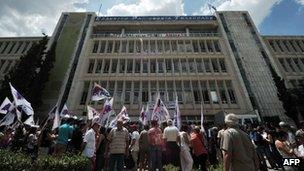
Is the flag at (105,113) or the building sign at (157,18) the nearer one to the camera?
the flag at (105,113)

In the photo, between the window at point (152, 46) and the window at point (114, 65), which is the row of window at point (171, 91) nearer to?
the window at point (114, 65)

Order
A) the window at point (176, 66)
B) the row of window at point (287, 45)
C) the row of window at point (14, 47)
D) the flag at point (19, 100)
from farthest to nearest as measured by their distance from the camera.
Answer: the row of window at point (287, 45)
the row of window at point (14, 47)
the window at point (176, 66)
the flag at point (19, 100)

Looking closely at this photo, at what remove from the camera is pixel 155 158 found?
325 inches

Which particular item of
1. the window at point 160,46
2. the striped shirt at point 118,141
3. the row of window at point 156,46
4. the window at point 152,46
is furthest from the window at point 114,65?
the striped shirt at point 118,141

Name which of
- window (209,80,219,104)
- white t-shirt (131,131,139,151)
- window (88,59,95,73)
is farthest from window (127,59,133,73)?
white t-shirt (131,131,139,151)

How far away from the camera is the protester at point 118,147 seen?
7.28 m

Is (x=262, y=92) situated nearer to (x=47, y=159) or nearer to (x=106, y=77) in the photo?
(x=106, y=77)

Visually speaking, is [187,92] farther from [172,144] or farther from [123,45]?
[172,144]

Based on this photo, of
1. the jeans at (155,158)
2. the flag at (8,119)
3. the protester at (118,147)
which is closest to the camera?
the protester at (118,147)

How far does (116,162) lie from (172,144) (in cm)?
215

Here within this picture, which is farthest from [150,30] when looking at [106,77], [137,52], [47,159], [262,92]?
[47,159]

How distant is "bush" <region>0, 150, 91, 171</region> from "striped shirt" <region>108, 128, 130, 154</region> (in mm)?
977

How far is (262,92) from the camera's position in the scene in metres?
30.5

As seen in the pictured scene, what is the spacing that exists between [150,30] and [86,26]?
9253 millimetres
